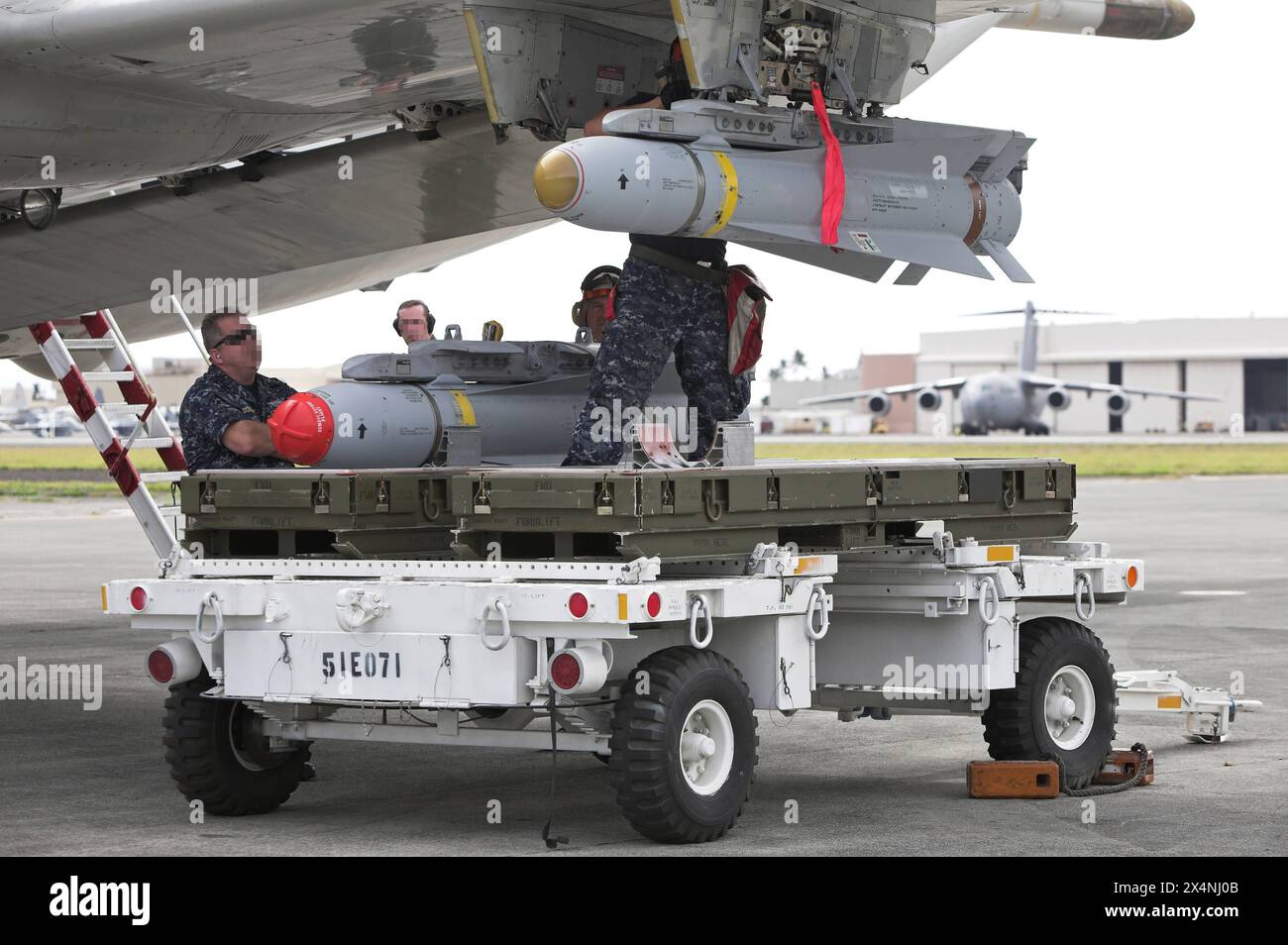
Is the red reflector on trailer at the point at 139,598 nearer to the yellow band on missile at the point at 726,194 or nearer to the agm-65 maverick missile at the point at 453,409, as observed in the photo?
the agm-65 maverick missile at the point at 453,409

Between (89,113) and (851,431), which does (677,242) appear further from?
(851,431)

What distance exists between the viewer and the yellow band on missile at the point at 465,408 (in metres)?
8.13

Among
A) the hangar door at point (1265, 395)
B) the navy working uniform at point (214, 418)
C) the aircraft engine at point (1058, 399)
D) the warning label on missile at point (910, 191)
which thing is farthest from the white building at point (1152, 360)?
the navy working uniform at point (214, 418)

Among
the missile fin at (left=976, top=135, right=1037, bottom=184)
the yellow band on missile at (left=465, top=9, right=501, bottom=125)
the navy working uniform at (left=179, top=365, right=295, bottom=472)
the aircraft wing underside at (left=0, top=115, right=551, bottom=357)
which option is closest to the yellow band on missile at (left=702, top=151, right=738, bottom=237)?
the yellow band on missile at (left=465, top=9, right=501, bottom=125)

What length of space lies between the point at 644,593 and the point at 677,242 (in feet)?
7.84

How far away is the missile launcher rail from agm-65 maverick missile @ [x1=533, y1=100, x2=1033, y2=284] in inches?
Result: 48.6

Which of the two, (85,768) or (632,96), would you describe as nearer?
(85,768)

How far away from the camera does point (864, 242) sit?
28.2ft

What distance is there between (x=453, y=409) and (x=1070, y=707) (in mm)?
3308

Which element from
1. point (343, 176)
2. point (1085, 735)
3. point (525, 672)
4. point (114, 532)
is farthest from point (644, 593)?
point (114, 532)

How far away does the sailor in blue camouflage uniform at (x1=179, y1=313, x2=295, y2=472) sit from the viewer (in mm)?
7895

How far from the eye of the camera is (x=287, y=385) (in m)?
8.58

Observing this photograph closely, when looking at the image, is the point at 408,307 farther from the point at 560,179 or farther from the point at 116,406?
the point at 116,406

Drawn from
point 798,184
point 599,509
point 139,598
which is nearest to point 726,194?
point 798,184
